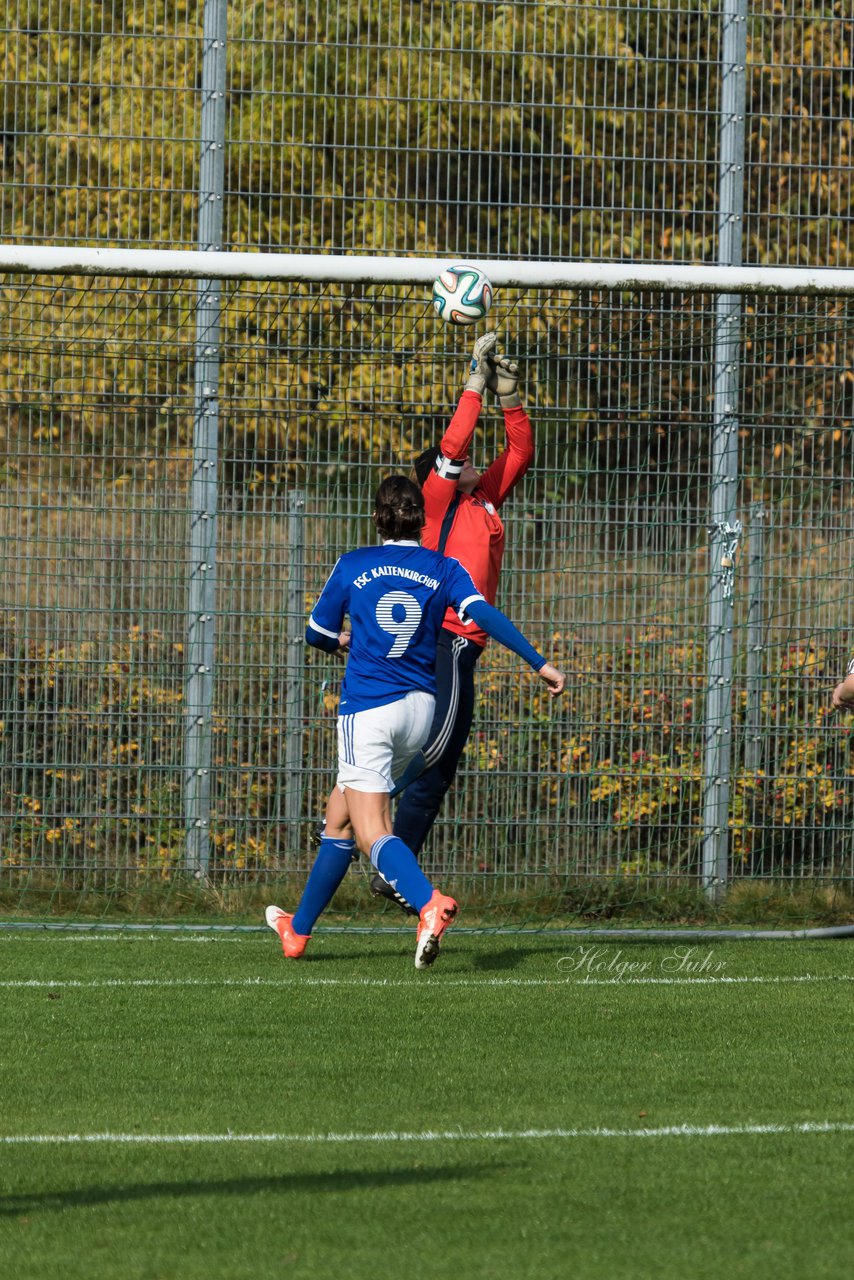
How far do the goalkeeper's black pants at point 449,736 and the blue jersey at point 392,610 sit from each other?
31.8 inches

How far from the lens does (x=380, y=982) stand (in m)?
7.11

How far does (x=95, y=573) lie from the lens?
9688 mm

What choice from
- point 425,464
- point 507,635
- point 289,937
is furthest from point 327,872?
point 425,464

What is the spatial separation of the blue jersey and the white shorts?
4 cm

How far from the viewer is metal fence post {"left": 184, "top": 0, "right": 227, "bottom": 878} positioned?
9633 millimetres

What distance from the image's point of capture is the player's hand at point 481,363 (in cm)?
784

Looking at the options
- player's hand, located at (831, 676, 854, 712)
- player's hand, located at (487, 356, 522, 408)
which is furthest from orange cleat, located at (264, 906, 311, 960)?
player's hand, located at (487, 356, 522, 408)

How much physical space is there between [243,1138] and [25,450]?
5.84 metres

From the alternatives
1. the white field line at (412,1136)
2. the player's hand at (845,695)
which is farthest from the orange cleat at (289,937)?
the white field line at (412,1136)

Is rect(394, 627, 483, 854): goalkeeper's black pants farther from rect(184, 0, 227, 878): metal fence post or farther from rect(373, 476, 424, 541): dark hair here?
rect(184, 0, 227, 878): metal fence post

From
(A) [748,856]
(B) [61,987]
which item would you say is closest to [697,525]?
(A) [748,856]

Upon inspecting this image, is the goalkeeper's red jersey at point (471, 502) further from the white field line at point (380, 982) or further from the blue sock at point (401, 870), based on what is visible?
the white field line at point (380, 982)

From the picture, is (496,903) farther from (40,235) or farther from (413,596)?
(40,235)

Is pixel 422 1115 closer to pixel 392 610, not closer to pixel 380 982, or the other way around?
pixel 380 982
